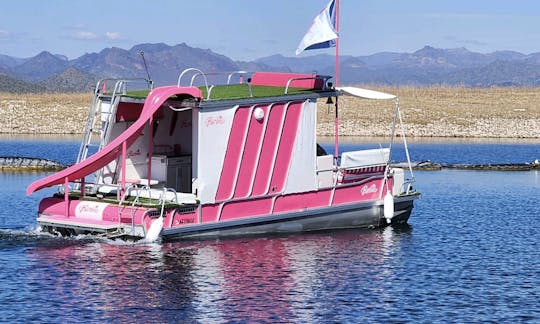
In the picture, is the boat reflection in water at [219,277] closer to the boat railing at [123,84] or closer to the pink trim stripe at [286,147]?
the pink trim stripe at [286,147]

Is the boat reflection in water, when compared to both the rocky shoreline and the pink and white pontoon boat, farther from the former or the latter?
the rocky shoreline

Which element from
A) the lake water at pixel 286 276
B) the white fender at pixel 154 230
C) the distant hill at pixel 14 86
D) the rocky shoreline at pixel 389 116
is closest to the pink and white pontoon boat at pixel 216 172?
the white fender at pixel 154 230

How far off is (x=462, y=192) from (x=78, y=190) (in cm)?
1910

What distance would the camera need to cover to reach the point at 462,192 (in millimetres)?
45344

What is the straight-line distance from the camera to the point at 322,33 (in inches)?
1320

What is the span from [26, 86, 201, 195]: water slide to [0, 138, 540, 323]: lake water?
1485 millimetres

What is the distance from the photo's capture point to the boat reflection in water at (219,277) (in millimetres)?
22547

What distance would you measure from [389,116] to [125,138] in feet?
172

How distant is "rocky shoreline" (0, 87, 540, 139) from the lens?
79.2 meters

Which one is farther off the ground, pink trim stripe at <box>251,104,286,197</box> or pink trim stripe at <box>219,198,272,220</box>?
pink trim stripe at <box>251,104,286,197</box>

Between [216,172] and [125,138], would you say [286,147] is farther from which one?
[125,138]

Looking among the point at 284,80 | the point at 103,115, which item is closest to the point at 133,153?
the point at 103,115

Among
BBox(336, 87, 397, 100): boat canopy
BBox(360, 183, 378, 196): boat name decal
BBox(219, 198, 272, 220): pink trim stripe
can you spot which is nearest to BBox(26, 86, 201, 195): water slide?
BBox(219, 198, 272, 220): pink trim stripe

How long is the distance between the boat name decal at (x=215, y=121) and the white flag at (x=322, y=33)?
4.57 meters
